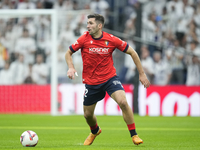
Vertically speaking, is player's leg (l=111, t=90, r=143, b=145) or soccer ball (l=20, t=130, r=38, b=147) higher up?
player's leg (l=111, t=90, r=143, b=145)

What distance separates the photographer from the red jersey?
22.1 feet

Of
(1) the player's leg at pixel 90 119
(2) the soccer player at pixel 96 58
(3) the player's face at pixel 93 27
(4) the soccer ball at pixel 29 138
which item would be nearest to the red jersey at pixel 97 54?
(2) the soccer player at pixel 96 58

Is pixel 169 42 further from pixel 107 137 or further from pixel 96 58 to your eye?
pixel 96 58

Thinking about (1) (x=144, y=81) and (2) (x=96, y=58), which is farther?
(2) (x=96, y=58)

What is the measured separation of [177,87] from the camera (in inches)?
584

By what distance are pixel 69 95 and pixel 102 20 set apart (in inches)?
353

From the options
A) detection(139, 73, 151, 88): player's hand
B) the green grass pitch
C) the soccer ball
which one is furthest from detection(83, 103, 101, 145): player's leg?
the soccer ball

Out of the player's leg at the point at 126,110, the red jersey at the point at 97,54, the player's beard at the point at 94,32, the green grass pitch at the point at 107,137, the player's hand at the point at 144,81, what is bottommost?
the green grass pitch at the point at 107,137

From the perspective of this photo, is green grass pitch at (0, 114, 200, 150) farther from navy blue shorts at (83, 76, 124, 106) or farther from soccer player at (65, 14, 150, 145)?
navy blue shorts at (83, 76, 124, 106)

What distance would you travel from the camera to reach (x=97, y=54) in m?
6.76

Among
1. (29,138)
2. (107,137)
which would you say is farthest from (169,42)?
(29,138)

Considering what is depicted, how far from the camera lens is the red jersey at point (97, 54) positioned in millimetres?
6746

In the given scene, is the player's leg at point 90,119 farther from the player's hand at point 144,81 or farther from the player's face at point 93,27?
the player's face at point 93,27

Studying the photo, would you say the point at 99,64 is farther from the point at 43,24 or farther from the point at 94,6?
the point at 94,6
